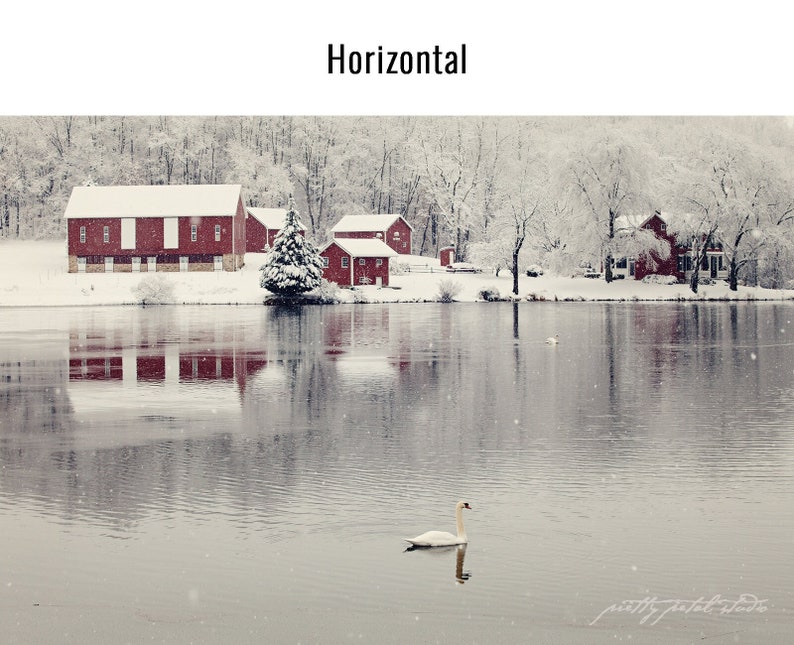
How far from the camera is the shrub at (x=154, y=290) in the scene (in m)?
53.5

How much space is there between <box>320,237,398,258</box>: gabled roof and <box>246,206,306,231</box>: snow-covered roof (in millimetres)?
3034

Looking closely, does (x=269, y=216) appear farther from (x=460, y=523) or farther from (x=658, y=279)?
(x=460, y=523)

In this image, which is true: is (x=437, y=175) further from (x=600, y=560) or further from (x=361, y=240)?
(x=600, y=560)

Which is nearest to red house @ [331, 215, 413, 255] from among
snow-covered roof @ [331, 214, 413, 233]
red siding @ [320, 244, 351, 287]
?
snow-covered roof @ [331, 214, 413, 233]

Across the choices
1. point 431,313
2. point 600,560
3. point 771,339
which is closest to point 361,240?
point 431,313

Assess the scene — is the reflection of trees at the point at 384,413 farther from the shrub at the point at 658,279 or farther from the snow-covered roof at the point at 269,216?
the shrub at the point at 658,279

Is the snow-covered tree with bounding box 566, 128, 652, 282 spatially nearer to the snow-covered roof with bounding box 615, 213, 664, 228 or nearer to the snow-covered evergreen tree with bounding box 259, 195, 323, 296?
the snow-covered roof with bounding box 615, 213, 664, 228

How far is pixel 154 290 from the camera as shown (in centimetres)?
5391

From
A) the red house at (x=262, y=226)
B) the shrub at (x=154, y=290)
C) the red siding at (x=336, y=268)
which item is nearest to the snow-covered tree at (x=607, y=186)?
the red siding at (x=336, y=268)

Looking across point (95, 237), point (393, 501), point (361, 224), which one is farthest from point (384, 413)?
point (361, 224)

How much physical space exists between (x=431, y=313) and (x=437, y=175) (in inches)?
427

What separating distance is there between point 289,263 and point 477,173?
1233 cm

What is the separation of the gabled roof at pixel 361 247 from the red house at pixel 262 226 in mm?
2055

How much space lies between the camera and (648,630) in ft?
30.1
